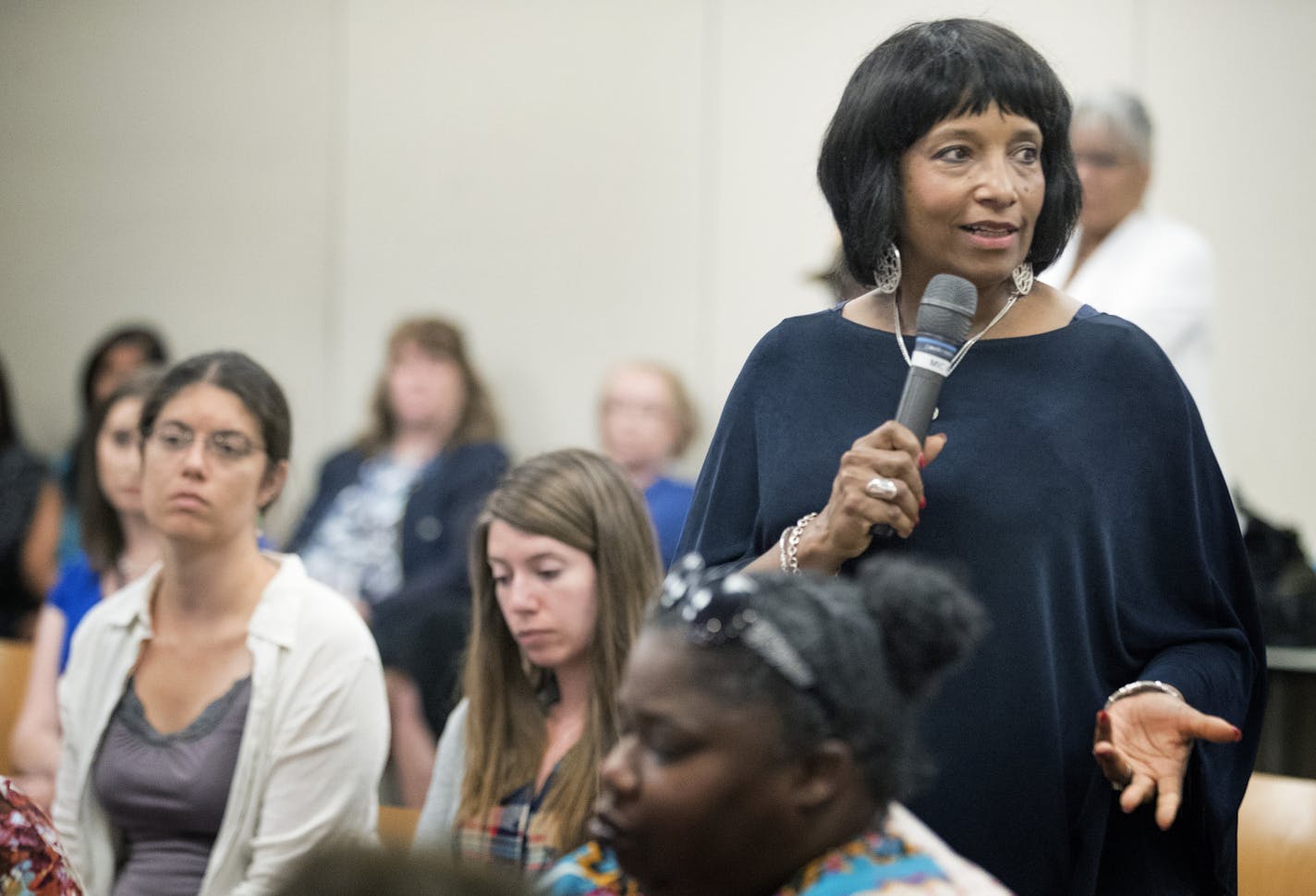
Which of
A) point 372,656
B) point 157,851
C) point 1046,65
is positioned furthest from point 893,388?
point 157,851

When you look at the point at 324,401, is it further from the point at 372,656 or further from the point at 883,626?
the point at 883,626

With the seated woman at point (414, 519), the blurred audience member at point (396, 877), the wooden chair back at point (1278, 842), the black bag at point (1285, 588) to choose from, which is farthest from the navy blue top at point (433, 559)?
the blurred audience member at point (396, 877)

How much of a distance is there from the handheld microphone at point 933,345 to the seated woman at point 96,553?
223 centimetres

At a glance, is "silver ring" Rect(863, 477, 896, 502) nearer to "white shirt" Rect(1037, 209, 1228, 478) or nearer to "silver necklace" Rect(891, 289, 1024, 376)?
"silver necklace" Rect(891, 289, 1024, 376)

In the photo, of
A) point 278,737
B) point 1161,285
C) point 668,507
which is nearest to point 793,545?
point 278,737

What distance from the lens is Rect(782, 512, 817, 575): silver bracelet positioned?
1678 millimetres

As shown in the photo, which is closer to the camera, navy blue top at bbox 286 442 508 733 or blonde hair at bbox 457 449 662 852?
blonde hair at bbox 457 449 662 852

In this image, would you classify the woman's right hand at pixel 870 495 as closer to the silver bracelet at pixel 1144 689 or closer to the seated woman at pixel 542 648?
the silver bracelet at pixel 1144 689

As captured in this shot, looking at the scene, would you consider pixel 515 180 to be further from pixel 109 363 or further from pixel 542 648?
pixel 542 648

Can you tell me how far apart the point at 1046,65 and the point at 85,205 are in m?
5.37

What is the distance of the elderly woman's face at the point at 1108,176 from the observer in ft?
11.6

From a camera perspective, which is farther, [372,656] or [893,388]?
[372,656]

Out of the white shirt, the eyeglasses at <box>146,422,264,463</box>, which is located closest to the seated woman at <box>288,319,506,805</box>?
the eyeglasses at <box>146,422,264,463</box>

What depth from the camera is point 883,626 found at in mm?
1348
